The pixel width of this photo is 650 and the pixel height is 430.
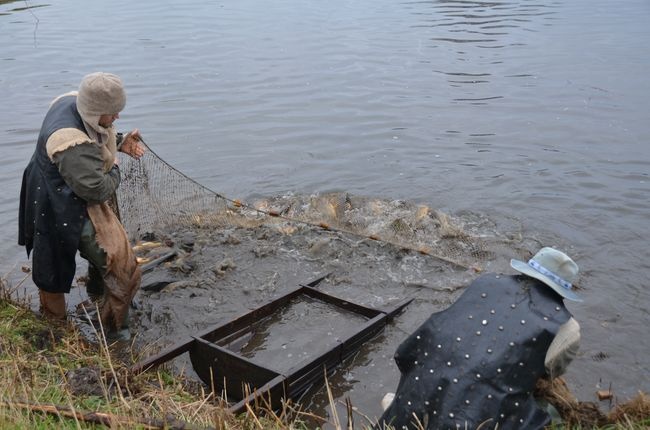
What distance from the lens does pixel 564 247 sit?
753 cm

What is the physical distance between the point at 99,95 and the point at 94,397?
6.97 ft

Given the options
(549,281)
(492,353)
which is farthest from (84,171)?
(549,281)

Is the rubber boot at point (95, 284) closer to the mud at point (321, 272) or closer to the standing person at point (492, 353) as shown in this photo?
the mud at point (321, 272)

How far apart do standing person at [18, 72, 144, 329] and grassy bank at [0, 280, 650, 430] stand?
0.50 metres

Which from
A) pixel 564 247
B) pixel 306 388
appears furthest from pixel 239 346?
pixel 564 247

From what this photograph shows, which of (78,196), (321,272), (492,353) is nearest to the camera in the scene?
(492,353)

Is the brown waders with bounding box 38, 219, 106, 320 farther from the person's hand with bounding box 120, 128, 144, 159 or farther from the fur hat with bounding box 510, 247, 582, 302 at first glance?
the fur hat with bounding box 510, 247, 582, 302

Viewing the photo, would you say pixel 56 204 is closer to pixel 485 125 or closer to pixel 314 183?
pixel 314 183

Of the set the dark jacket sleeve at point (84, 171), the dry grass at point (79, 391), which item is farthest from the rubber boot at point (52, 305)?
the dark jacket sleeve at point (84, 171)

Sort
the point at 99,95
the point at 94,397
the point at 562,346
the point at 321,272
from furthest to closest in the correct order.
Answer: the point at 321,272 → the point at 99,95 → the point at 94,397 → the point at 562,346

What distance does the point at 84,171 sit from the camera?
4840 mm

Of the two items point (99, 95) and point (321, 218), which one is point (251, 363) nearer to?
point (99, 95)

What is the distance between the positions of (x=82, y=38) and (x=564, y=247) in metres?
16.0

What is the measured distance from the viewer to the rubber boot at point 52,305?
555cm
